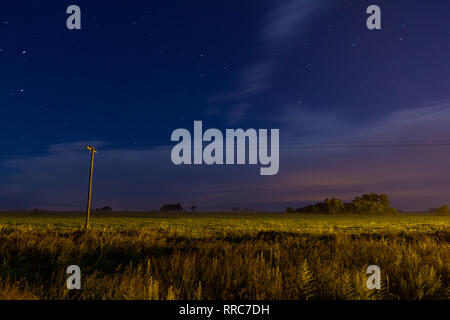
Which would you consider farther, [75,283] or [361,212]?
[361,212]

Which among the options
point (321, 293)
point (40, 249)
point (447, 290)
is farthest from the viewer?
point (40, 249)

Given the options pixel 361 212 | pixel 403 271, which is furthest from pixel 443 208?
pixel 403 271

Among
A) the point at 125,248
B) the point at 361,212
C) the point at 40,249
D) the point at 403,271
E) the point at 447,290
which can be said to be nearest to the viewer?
the point at 447,290
